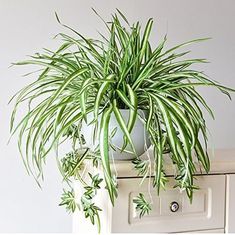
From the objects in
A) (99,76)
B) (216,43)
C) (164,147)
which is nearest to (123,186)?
(164,147)

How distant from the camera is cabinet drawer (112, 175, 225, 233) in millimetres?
1194

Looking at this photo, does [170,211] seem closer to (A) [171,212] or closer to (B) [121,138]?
(A) [171,212]

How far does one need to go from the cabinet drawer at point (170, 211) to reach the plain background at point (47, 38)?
0.70 meters

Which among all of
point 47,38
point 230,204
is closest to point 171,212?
point 230,204

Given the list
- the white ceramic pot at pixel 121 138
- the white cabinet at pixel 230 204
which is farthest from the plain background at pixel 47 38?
the white cabinet at pixel 230 204

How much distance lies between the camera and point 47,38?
5.87 ft

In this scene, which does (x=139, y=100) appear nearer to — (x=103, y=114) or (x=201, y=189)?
(x=103, y=114)

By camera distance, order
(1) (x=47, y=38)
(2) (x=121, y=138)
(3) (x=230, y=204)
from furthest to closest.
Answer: (1) (x=47, y=38)
(3) (x=230, y=204)
(2) (x=121, y=138)

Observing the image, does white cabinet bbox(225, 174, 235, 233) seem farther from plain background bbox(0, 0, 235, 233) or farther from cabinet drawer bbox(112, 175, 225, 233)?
plain background bbox(0, 0, 235, 233)

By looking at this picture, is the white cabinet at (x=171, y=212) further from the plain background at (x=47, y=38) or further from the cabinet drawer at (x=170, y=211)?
the plain background at (x=47, y=38)

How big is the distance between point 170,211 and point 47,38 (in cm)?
94

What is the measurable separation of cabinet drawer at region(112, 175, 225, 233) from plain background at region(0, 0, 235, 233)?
70cm

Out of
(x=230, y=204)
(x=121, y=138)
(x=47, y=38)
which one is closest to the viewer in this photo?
(x=121, y=138)

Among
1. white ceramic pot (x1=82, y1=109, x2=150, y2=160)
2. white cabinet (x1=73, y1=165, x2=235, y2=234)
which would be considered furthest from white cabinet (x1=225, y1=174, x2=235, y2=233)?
white ceramic pot (x1=82, y1=109, x2=150, y2=160)
